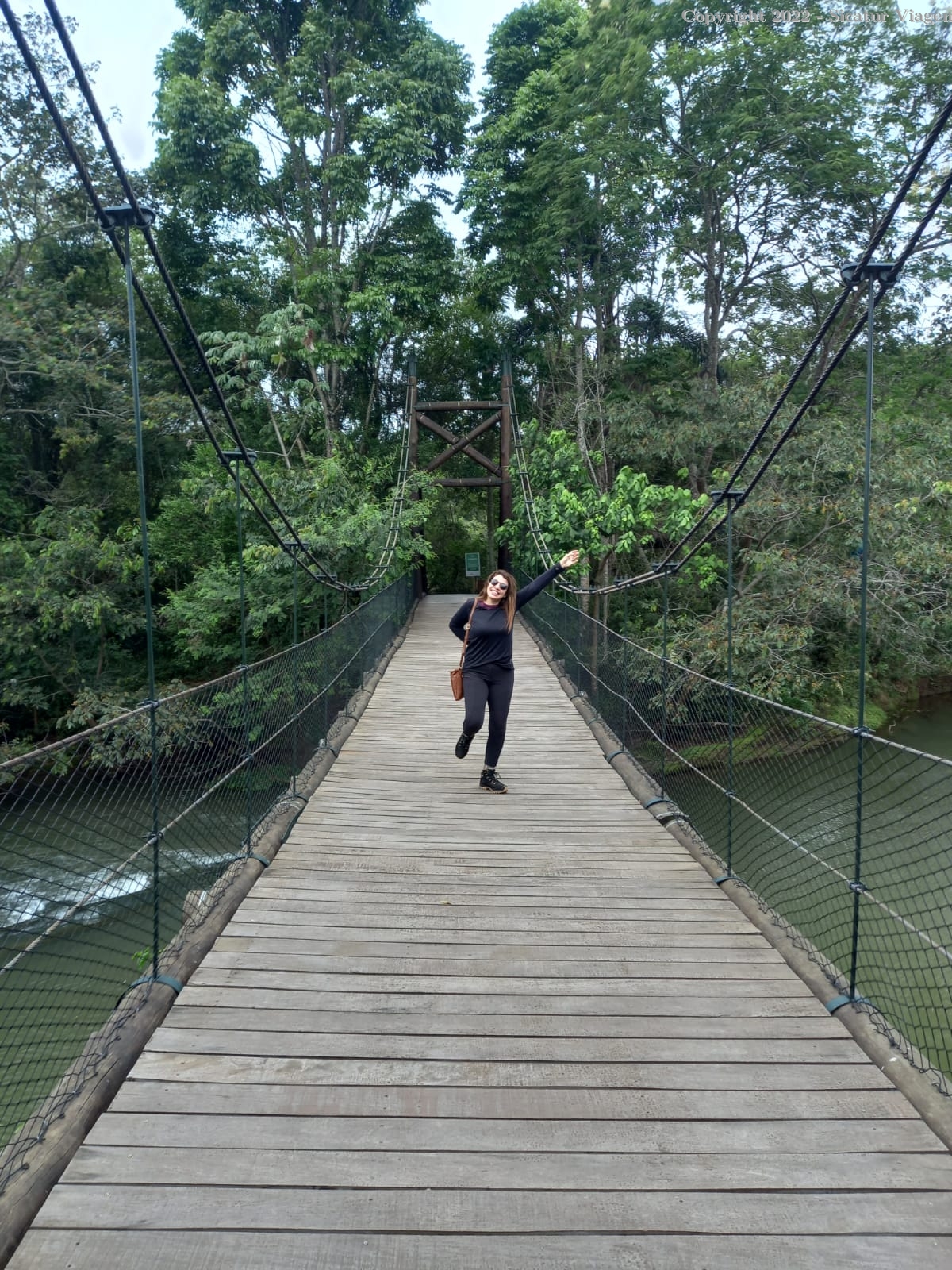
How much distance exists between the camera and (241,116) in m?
11.8

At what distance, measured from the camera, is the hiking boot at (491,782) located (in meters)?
3.91

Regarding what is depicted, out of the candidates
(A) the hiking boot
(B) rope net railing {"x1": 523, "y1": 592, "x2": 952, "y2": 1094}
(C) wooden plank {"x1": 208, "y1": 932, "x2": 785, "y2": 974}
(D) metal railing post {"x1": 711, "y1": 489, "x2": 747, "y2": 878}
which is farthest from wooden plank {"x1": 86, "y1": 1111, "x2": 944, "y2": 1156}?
(A) the hiking boot

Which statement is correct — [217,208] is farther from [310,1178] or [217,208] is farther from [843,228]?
[310,1178]

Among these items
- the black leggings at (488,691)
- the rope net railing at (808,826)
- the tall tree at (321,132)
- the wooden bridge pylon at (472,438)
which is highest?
the tall tree at (321,132)

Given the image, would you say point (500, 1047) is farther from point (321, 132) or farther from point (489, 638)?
point (321, 132)

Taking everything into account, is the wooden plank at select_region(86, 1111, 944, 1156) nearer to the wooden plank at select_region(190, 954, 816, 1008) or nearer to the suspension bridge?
the suspension bridge

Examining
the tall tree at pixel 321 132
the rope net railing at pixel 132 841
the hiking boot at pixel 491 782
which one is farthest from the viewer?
the tall tree at pixel 321 132

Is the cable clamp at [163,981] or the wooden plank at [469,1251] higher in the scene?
the wooden plank at [469,1251]

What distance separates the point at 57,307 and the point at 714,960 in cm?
1079

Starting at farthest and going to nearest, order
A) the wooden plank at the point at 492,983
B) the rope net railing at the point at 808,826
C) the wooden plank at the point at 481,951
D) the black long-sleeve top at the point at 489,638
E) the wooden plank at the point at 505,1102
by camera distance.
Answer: the black long-sleeve top at the point at 489,638
the rope net railing at the point at 808,826
the wooden plank at the point at 481,951
the wooden plank at the point at 492,983
the wooden plank at the point at 505,1102

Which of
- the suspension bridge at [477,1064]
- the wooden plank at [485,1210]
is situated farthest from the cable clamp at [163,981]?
the wooden plank at [485,1210]

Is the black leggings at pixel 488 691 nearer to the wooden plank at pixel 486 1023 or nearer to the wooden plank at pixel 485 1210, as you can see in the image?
the wooden plank at pixel 486 1023

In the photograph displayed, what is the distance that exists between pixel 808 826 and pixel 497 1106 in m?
5.87

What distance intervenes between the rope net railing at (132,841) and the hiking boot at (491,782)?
825mm
